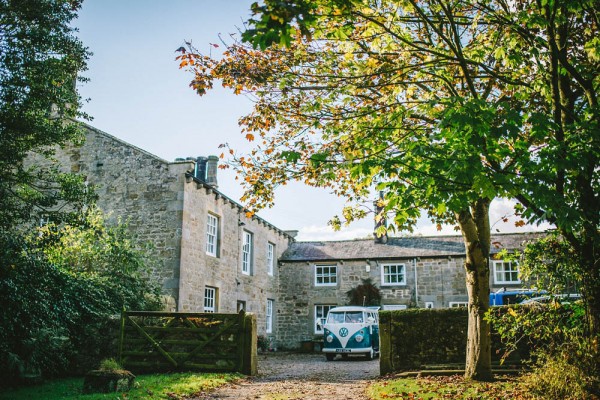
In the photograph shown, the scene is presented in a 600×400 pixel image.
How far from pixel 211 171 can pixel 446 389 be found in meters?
14.9

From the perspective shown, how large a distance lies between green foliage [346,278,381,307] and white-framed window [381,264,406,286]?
2.06ft

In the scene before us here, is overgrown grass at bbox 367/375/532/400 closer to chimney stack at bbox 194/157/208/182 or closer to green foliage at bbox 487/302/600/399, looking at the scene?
green foliage at bbox 487/302/600/399

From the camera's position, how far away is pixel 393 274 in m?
26.0

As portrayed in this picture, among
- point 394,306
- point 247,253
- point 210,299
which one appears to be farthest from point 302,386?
point 394,306

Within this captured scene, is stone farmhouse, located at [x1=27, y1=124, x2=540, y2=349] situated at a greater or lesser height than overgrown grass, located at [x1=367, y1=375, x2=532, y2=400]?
greater

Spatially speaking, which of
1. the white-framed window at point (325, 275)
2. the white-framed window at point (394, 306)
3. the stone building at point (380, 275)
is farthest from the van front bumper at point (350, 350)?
the white-framed window at point (325, 275)

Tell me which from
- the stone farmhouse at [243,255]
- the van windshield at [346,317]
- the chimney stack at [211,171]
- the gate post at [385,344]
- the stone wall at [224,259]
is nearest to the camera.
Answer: the gate post at [385,344]

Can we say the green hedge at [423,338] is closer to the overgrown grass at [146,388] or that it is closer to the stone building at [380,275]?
the overgrown grass at [146,388]

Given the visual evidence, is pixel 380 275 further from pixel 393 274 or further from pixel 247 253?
pixel 247 253

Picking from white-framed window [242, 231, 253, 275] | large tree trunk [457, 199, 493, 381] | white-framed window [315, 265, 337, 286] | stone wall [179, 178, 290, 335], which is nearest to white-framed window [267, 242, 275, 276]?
stone wall [179, 178, 290, 335]

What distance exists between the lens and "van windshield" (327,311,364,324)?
1891 cm

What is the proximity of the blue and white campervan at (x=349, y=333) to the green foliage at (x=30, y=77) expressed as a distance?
10.9 meters

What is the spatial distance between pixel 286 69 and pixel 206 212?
11716 mm

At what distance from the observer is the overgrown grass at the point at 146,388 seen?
317 inches
